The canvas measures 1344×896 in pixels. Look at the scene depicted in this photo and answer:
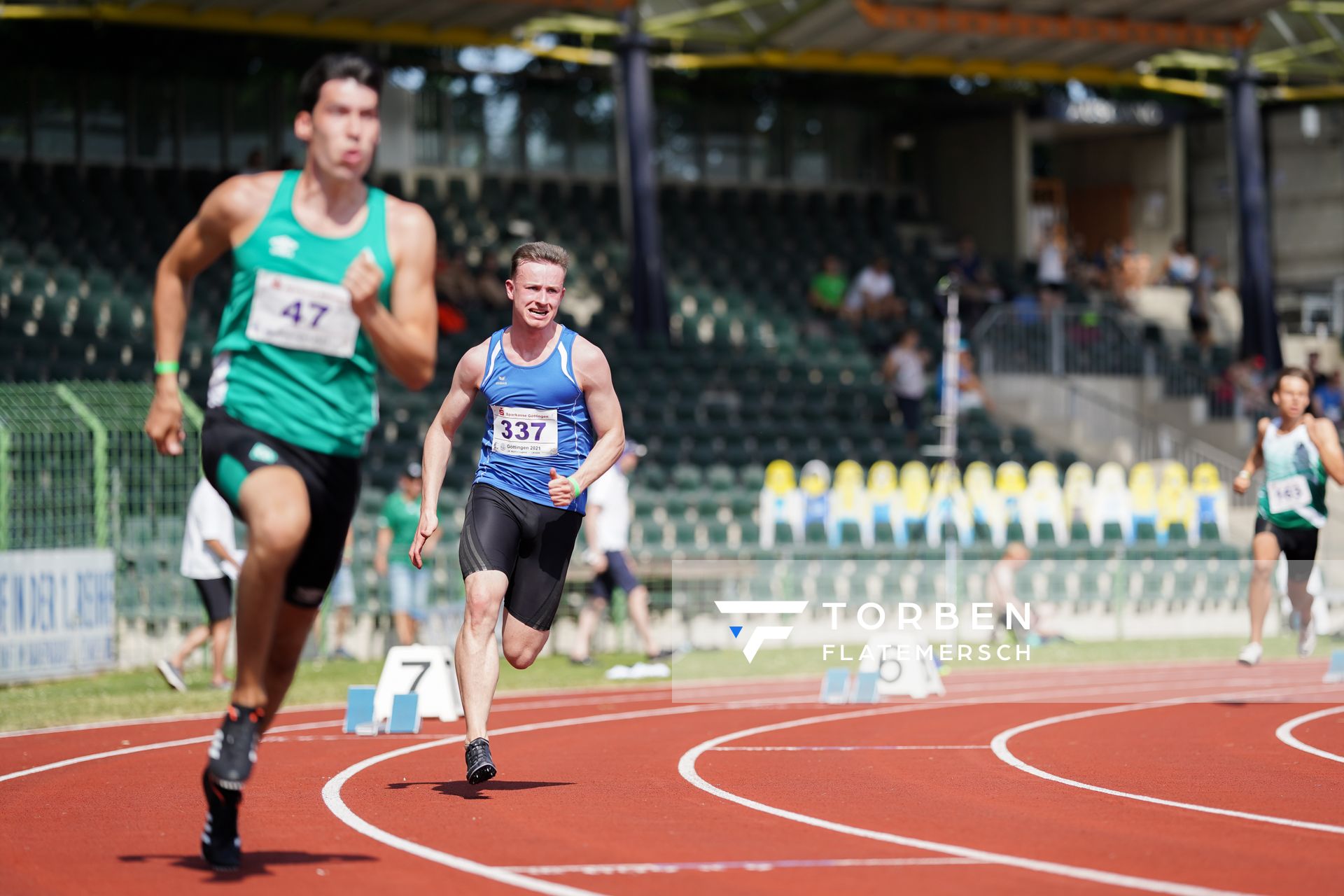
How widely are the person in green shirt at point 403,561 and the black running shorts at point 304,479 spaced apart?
11.3m

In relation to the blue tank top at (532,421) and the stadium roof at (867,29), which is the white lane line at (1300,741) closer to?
the blue tank top at (532,421)

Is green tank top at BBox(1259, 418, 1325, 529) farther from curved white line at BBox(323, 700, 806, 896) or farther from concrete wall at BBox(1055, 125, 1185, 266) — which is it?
concrete wall at BBox(1055, 125, 1185, 266)

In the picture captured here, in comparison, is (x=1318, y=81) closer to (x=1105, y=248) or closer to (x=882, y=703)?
(x=1105, y=248)

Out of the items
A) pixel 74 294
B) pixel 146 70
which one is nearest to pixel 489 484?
pixel 74 294

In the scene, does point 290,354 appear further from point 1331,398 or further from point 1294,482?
point 1331,398

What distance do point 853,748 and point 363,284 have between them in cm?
580

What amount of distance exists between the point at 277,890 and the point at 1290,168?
38572mm

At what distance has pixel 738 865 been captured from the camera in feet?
21.9

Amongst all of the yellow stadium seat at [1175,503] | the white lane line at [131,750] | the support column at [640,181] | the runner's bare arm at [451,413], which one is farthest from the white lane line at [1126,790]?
the support column at [640,181]

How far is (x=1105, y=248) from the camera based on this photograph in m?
39.4

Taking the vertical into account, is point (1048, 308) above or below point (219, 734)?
above

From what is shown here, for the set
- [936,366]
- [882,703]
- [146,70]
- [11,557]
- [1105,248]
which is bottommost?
[882,703]

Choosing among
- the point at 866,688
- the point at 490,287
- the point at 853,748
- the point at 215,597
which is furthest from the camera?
the point at 490,287

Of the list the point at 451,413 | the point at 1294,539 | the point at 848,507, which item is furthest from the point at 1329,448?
the point at 848,507
